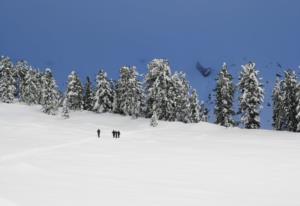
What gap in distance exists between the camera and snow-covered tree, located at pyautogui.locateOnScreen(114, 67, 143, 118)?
87.0 meters

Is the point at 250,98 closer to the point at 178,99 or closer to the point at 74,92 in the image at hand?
the point at 178,99

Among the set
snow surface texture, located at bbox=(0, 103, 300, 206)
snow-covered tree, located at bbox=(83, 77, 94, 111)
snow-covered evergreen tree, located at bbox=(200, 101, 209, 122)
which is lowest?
snow surface texture, located at bbox=(0, 103, 300, 206)

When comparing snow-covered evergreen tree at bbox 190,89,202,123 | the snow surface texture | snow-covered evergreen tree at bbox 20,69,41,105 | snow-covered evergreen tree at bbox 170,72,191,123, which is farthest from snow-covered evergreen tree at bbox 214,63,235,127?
snow-covered evergreen tree at bbox 20,69,41,105

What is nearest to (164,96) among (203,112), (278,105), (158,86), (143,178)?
(158,86)

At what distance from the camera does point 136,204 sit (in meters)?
16.1

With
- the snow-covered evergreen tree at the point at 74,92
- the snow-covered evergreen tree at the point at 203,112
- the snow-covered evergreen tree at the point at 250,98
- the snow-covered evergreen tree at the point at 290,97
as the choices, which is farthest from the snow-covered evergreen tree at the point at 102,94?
the snow-covered evergreen tree at the point at 290,97

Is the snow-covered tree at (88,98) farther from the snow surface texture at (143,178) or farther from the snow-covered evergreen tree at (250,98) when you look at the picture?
the snow surface texture at (143,178)

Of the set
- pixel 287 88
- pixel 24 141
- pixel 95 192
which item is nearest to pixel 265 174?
pixel 95 192

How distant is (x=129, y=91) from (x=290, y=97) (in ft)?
91.4

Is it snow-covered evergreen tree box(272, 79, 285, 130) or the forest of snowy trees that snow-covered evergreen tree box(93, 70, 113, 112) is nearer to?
the forest of snowy trees

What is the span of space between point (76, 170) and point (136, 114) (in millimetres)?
60484

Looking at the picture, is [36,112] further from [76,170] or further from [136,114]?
[76,170]

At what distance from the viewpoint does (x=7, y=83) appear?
99.4 meters

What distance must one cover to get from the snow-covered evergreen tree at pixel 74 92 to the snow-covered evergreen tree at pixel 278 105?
37302 millimetres
